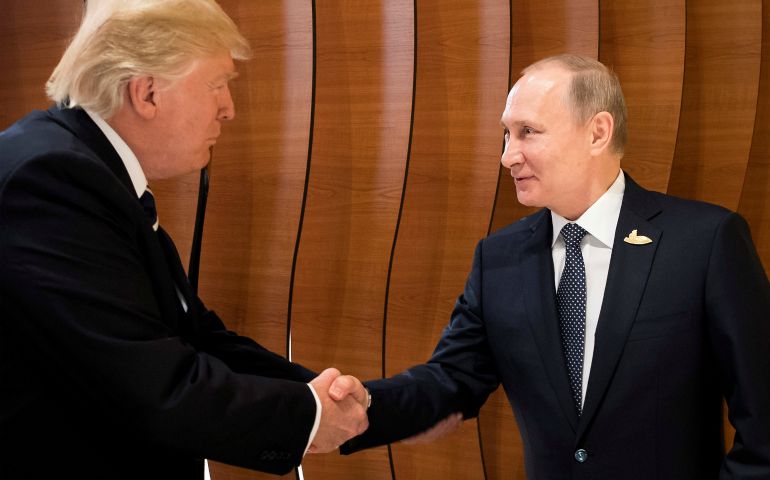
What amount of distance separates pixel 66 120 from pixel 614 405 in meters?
1.17

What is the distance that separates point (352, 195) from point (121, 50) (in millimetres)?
1506

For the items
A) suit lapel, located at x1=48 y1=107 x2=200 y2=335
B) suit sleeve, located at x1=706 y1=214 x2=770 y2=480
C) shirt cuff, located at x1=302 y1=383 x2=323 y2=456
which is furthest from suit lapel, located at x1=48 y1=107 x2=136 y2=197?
suit sleeve, located at x1=706 y1=214 x2=770 y2=480

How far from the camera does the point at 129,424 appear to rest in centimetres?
139

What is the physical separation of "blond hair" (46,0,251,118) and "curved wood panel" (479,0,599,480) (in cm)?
171

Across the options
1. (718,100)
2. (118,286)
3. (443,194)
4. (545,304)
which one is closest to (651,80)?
(718,100)

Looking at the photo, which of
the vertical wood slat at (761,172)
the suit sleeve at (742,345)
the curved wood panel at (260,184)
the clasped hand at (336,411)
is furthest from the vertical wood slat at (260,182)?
the vertical wood slat at (761,172)

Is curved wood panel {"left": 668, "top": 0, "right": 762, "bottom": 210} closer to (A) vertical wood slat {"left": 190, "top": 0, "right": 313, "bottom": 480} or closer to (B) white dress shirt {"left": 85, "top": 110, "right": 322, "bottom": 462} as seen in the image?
(A) vertical wood slat {"left": 190, "top": 0, "right": 313, "bottom": 480}

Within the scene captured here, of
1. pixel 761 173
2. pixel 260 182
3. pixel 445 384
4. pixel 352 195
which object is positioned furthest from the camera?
pixel 761 173

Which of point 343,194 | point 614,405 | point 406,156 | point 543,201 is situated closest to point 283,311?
point 343,194

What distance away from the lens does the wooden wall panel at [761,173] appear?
3.61 m

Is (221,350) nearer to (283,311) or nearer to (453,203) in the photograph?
(283,311)

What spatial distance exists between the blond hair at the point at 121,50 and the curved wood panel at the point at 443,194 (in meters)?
1.55

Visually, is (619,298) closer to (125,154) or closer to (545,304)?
(545,304)

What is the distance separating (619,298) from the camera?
1.75 metres
